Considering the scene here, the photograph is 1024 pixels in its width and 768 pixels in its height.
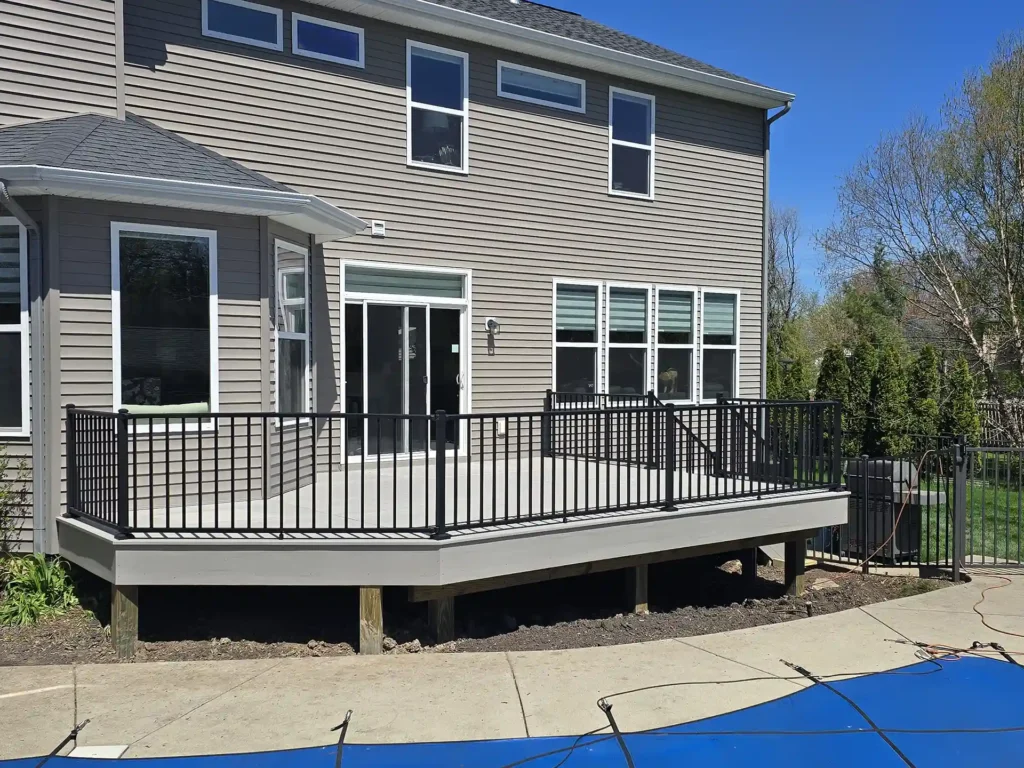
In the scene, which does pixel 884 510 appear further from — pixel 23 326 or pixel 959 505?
pixel 23 326

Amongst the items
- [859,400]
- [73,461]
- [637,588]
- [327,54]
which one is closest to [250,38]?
[327,54]

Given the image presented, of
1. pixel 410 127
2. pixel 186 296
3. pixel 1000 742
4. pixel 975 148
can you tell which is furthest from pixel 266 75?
pixel 975 148

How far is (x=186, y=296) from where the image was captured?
7.02 metres

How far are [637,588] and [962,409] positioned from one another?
13.1 m

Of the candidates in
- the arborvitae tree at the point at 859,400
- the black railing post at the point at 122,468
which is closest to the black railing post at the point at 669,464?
the black railing post at the point at 122,468

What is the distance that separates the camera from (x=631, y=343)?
1166 centimetres

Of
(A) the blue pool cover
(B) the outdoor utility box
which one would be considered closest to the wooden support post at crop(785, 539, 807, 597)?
(B) the outdoor utility box

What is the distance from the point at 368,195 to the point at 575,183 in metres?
2.98

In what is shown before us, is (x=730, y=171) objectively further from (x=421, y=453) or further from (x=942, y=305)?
(x=942, y=305)

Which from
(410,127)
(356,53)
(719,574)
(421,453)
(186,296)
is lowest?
(719,574)

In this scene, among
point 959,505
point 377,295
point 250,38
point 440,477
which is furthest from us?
point 377,295

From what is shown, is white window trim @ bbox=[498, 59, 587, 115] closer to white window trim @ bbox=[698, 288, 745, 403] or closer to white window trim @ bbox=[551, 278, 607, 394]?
white window trim @ bbox=[551, 278, 607, 394]

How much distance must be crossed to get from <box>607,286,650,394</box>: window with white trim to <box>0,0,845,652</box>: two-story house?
5 cm

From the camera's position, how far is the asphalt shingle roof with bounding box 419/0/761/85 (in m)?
10.7
